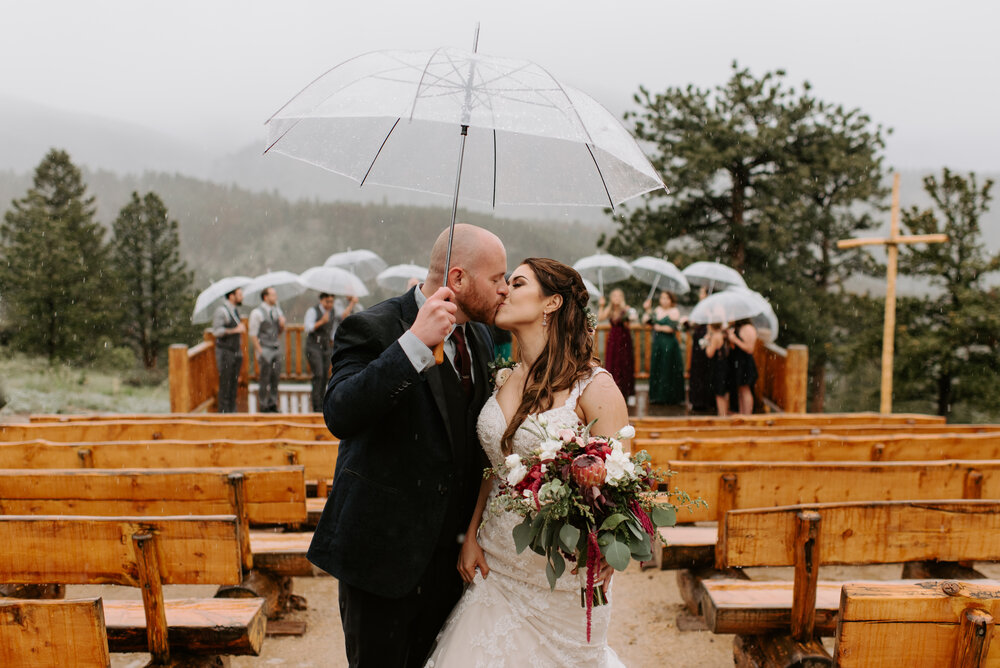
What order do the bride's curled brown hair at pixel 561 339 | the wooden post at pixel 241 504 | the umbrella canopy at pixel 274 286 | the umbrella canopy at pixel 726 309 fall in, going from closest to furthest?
1. the bride's curled brown hair at pixel 561 339
2. the wooden post at pixel 241 504
3. the umbrella canopy at pixel 726 309
4. the umbrella canopy at pixel 274 286

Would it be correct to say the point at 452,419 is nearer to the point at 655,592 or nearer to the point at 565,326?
the point at 565,326

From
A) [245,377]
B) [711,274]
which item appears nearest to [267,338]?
[245,377]

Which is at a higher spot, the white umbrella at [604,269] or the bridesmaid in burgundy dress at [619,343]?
the white umbrella at [604,269]

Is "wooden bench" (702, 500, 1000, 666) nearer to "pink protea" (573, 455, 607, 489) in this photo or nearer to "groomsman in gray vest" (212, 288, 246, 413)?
"pink protea" (573, 455, 607, 489)

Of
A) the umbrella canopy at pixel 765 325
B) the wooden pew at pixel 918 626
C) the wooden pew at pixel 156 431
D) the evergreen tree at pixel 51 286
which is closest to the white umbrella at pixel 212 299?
the wooden pew at pixel 156 431

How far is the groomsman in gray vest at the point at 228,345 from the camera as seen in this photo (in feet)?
31.5

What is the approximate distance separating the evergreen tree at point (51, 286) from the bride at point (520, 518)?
29.8 metres

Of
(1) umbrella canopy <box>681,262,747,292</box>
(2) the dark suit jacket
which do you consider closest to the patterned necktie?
(2) the dark suit jacket

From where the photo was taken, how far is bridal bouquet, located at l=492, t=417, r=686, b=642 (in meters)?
2.20

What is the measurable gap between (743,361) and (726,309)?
3.79 ft

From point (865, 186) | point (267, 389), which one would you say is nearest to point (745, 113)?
point (865, 186)

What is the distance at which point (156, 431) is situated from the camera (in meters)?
5.60

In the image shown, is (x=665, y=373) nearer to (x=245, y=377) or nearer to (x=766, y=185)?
(x=245, y=377)

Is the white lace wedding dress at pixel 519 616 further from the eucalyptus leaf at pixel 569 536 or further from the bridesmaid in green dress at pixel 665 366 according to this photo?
the bridesmaid in green dress at pixel 665 366
